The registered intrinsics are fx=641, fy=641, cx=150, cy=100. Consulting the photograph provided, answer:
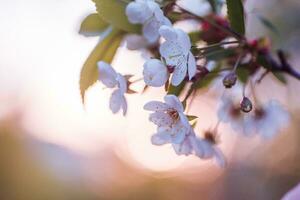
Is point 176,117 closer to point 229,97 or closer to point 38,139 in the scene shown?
point 229,97

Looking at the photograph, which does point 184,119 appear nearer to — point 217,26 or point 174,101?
point 174,101

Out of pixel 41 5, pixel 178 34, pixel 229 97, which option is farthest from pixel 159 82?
pixel 41 5

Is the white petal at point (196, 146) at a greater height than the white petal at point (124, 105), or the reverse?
the white petal at point (124, 105)

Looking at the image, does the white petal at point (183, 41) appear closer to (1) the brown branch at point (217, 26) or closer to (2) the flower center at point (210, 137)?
(1) the brown branch at point (217, 26)

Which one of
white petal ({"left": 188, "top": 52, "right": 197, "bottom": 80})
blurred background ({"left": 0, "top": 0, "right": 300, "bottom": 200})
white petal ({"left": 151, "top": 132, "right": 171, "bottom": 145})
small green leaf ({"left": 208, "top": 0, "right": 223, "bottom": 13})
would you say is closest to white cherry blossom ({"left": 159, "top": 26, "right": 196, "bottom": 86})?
white petal ({"left": 188, "top": 52, "right": 197, "bottom": 80})

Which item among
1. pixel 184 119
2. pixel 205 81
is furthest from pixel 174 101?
pixel 205 81

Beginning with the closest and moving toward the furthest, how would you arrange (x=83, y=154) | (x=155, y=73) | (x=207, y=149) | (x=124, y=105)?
(x=155, y=73), (x=124, y=105), (x=207, y=149), (x=83, y=154)

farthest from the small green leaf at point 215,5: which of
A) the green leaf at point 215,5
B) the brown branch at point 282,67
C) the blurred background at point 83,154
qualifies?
the blurred background at point 83,154
